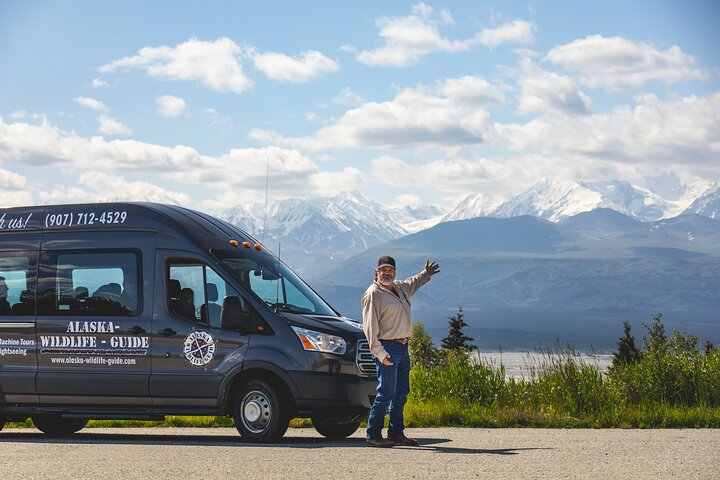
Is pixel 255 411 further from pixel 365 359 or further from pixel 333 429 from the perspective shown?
pixel 365 359

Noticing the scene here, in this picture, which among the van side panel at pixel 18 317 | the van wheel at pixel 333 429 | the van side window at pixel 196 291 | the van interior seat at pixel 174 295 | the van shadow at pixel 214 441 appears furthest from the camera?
the van side panel at pixel 18 317

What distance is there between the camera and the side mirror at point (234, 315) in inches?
449

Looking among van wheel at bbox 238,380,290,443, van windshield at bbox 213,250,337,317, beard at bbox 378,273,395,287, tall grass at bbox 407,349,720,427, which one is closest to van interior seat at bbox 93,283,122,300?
van windshield at bbox 213,250,337,317

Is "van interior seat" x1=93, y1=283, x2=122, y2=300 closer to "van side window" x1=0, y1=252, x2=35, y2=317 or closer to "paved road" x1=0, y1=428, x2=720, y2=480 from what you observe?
"van side window" x1=0, y1=252, x2=35, y2=317

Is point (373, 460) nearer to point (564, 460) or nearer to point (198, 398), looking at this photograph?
point (564, 460)

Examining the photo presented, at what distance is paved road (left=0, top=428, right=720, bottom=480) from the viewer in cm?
865

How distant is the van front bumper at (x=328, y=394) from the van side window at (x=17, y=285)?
3.99m

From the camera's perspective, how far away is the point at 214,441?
11.7 m

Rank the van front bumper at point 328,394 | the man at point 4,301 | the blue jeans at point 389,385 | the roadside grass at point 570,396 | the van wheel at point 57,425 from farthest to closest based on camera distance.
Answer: the van wheel at point 57,425 → the man at point 4,301 → the roadside grass at point 570,396 → the van front bumper at point 328,394 → the blue jeans at point 389,385

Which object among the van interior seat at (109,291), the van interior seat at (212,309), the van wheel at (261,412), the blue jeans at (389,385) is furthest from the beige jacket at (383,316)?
the van interior seat at (109,291)

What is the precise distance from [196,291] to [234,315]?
763 mm

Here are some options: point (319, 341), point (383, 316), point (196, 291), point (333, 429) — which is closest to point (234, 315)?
point (196, 291)

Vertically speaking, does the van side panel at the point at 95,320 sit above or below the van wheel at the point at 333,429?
above

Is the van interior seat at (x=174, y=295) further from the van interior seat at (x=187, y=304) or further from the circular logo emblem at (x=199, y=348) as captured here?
the circular logo emblem at (x=199, y=348)
